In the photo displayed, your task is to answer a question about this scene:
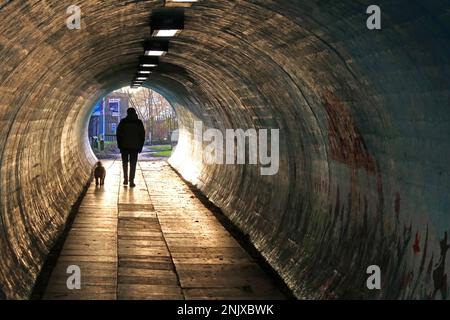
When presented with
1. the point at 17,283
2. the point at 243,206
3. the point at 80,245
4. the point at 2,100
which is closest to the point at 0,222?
the point at 17,283

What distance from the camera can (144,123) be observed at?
65500mm

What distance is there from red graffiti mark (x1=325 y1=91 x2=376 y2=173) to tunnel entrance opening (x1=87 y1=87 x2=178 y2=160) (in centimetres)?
2810

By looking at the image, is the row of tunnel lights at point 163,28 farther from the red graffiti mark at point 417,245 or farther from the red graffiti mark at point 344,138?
the red graffiti mark at point 417,245

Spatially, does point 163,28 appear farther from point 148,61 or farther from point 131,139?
point 131,139

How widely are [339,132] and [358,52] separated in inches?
81.9

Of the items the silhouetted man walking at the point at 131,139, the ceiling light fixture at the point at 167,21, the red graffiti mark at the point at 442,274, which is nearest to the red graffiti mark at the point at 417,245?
the red graffiti mark at the point at 442,274

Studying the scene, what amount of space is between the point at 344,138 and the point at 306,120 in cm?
164

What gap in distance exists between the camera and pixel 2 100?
8648mm

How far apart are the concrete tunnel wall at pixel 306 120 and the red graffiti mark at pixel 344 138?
3 centimetres

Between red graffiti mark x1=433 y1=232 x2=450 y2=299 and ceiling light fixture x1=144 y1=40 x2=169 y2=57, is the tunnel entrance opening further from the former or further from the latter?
red graffiti mark x1=433 y1=232 x2=450 y2=299

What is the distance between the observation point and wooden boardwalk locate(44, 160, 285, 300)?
10.3 meters

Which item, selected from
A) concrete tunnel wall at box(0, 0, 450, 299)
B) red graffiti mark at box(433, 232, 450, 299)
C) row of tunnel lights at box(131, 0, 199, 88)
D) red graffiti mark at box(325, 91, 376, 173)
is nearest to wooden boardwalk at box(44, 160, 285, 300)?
concrete tunnel wall at box(0, 0, 450, 299)

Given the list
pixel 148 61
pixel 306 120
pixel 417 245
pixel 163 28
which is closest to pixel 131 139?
pixel 148 61

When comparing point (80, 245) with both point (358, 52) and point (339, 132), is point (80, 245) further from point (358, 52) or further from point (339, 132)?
point (358, 52)
